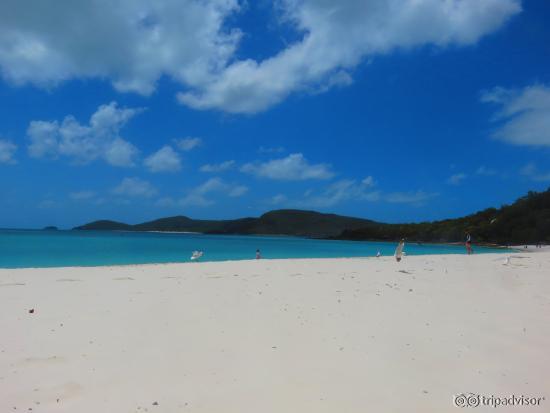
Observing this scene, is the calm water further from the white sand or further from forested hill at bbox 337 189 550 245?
forested hill at bbox 337 189 550 245

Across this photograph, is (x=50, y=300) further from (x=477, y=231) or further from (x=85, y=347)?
(x=477, y=231)

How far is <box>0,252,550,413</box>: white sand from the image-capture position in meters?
3.40

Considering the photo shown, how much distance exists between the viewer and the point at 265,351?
4562mm

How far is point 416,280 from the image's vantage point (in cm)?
1113

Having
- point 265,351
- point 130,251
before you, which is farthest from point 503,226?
point 265,351

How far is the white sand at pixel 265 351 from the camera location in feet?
11.2

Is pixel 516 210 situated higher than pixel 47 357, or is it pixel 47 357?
pixel 516 210

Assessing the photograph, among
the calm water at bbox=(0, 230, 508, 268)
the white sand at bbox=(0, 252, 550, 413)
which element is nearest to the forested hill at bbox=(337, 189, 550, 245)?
the calm water at bbox=(0, 230, 508, 268)

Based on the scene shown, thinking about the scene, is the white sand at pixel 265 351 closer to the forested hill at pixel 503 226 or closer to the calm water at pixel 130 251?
the calm water at pixel 130 251

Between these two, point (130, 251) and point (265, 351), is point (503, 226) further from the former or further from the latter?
point (265, 351)

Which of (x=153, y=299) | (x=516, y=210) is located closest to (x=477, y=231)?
(x=516, y=210)

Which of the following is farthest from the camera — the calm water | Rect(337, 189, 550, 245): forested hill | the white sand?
Rect(337, 189, 550, 245): forested hill

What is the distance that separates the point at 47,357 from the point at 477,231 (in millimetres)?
99261

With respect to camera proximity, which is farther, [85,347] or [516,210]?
[516,210]
